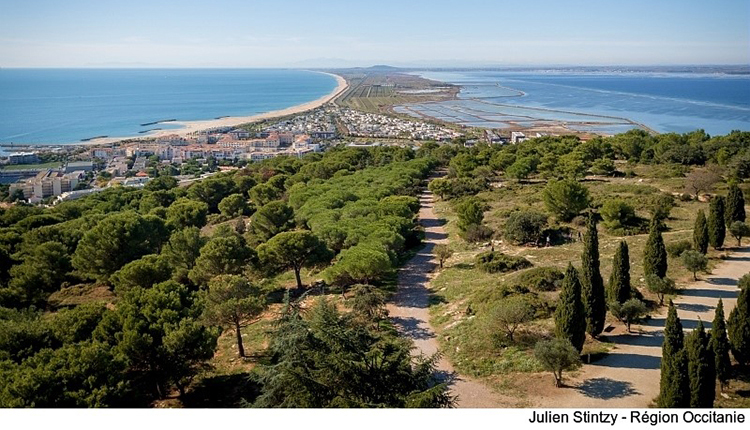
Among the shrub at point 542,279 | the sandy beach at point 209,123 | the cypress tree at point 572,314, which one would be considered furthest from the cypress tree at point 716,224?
the sandy beach at point 209,123

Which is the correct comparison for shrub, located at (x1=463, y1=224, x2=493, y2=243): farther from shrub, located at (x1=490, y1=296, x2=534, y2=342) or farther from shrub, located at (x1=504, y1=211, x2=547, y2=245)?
shrub, located at (x1=490, y1=296, x2=534, y2=342)

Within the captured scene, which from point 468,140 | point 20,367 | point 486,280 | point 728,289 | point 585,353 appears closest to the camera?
point 20,367

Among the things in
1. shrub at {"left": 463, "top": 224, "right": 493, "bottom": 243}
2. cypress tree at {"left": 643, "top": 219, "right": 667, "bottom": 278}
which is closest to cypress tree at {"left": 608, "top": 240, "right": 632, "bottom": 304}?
cypress tree at {"left": 643, "top": 219, "right": 667, "bottom": 278}

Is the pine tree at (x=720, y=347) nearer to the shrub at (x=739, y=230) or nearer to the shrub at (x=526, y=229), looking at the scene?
the shrub at (x=739, y=230)

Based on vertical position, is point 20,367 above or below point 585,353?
above

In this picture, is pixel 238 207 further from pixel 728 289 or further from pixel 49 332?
pixel 728 289

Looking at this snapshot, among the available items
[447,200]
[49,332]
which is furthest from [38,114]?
[49,332]
